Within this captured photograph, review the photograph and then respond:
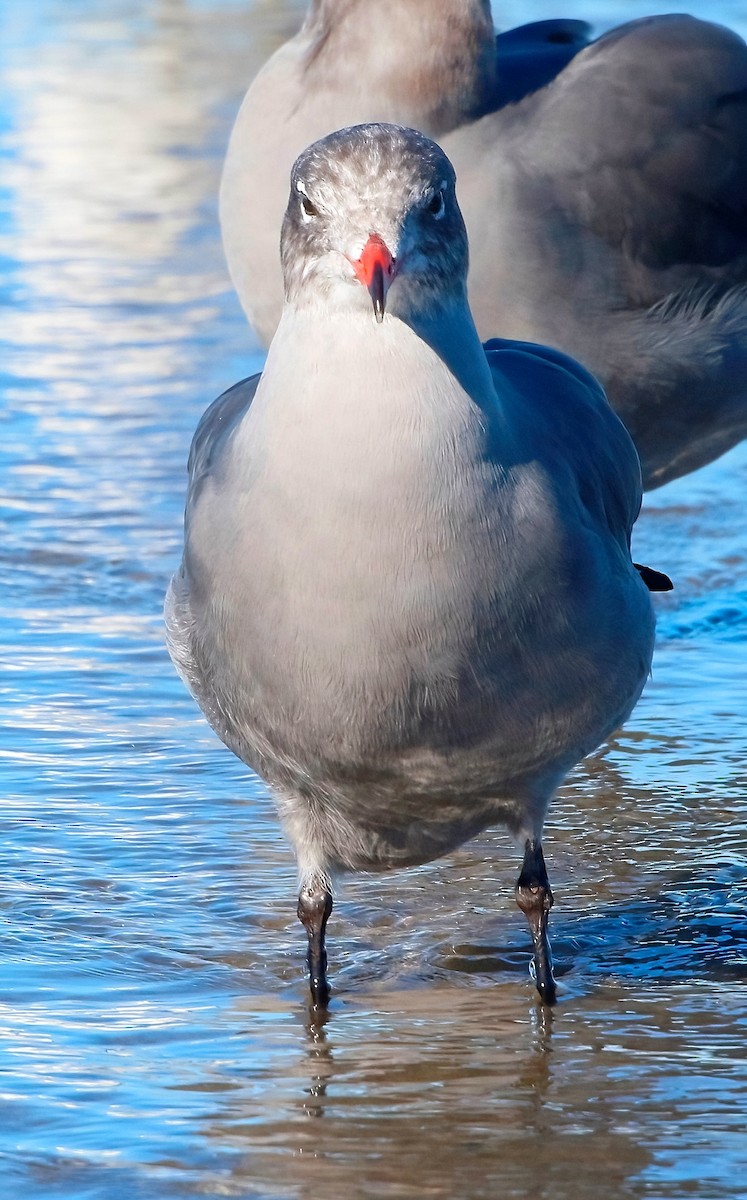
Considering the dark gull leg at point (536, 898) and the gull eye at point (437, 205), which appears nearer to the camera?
the gull eye at point (437, 205)

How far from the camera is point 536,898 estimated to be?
14.3 feet

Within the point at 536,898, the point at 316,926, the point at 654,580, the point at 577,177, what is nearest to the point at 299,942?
the point at 316,926

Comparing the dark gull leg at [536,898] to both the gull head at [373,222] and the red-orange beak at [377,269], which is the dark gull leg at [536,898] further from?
the red-orange beak at [377,269]

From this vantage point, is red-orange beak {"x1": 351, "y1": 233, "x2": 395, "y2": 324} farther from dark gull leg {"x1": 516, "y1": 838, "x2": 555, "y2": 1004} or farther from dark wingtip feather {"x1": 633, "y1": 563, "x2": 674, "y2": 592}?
dark wingtip feather {"x1": 633, "y1": 563, "x2": 674, "y2": 592}

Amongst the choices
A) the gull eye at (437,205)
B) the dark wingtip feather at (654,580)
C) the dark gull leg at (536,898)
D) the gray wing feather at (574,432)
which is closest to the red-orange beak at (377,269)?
the gull eye at (437,205)

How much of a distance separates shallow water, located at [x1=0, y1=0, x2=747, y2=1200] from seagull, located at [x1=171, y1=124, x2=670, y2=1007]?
0.43m

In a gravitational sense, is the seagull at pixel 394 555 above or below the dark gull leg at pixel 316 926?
above

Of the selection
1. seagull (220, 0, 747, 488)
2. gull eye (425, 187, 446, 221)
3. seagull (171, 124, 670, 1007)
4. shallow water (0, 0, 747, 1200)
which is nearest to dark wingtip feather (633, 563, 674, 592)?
shallow water (0, 0, 747, 1200)

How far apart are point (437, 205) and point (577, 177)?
2421mm

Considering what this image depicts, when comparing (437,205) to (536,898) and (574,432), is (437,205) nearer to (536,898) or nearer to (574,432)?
(574,432)

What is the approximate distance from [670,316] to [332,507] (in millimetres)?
2835

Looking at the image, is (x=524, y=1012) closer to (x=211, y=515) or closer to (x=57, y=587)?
(x=211, y=515)

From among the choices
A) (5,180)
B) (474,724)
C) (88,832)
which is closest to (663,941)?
(474,724)

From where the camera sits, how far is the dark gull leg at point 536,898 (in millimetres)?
4336
